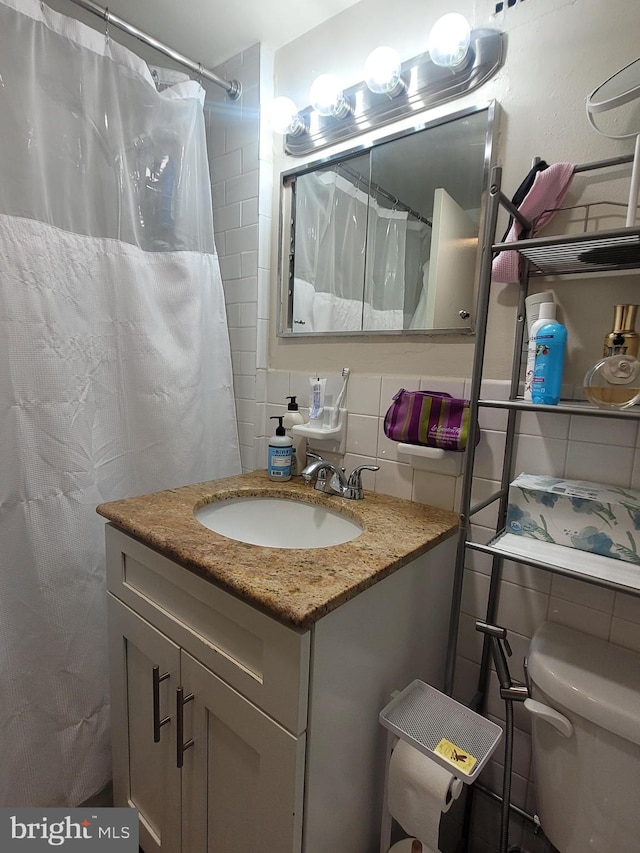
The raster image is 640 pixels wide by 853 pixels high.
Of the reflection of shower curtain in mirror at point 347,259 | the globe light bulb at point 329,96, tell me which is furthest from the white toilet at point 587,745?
the globe light bulb at point 329,96

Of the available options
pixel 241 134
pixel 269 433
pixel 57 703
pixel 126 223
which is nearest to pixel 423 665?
pixel 269 433

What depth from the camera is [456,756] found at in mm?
715

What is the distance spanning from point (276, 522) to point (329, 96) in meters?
1.17

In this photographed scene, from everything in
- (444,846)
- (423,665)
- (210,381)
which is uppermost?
(210,381)

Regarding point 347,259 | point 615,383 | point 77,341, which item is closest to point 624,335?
point 615,383

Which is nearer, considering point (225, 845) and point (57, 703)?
point (225, 845)

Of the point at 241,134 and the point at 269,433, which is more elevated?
the point at 241,134

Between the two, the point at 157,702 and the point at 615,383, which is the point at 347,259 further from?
the point at 157,702

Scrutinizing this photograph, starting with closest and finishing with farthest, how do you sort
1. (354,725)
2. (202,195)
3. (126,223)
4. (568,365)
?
1. (354,725)
2. (568,365)
3. (126,223)
4. (202,195)

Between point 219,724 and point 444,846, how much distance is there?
29.2 inches

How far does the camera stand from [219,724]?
2.63 feet

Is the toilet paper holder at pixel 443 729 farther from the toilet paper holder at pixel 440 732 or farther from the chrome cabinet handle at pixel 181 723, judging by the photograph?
the chrome cabinet handle at pixel 181 723

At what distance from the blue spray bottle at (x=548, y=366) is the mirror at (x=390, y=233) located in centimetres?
27

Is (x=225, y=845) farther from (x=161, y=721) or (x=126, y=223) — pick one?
(x=126, y=223)
